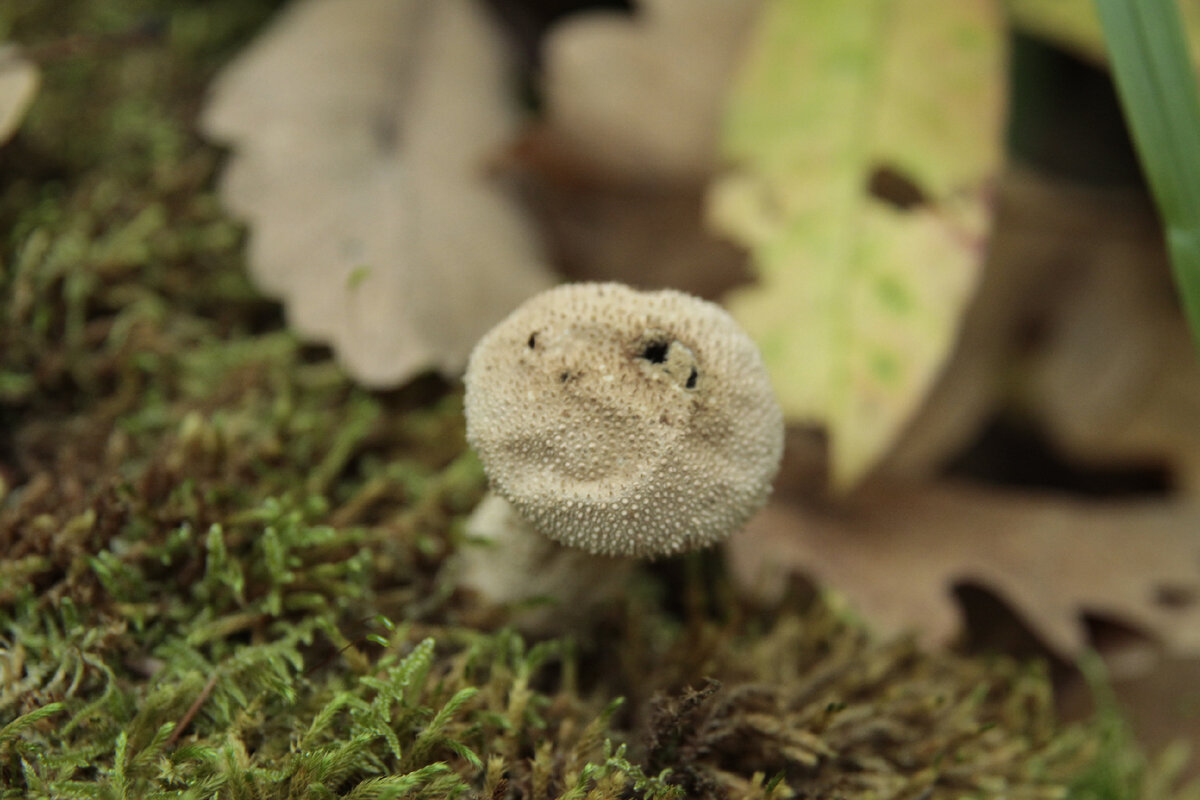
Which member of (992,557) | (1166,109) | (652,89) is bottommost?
(992,557)

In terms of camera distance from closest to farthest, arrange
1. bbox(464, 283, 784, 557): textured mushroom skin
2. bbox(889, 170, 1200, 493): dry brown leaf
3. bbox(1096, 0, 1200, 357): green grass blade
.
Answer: bbox(464, 283, 784, 557): textured mushroom skin < bbox(1096, 0, 1200, 357): green grass blade < bbox(889, 170, 1200, 493): dry brown leaf

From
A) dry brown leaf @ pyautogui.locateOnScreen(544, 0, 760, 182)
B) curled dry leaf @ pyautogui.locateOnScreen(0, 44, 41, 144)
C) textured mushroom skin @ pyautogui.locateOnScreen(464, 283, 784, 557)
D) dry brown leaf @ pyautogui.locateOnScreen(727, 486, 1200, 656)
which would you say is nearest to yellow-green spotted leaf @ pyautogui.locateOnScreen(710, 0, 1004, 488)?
dry brown leaf @ pyautogui.locateOnScreen(544, 0, 760, 182)

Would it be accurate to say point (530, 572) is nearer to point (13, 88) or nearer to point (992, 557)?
point (992, 557)

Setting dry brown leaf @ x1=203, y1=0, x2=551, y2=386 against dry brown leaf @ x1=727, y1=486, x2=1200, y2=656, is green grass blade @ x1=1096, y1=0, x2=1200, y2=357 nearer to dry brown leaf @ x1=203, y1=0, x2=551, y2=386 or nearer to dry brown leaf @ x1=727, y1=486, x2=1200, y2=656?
dry brown leaf @ x1=727, y1=486, x2=1200, y2=656

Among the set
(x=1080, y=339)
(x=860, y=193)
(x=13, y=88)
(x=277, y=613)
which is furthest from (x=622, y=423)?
(x=1080, y=339)

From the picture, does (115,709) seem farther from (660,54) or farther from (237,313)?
(660,54)

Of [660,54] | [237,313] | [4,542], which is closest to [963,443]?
[660,54]
